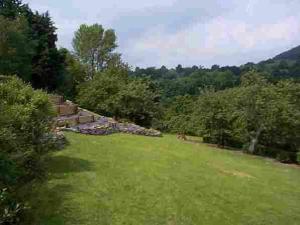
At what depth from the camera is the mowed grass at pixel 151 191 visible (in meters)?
12.9

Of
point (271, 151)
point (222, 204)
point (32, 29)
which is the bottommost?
point (271, 151)

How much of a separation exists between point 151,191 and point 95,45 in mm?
48255

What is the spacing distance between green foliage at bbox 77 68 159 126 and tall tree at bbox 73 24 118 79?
20049 mm

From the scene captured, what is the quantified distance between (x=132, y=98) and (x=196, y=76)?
70369mm

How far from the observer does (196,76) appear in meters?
106

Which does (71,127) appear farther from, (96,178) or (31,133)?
(31,133)

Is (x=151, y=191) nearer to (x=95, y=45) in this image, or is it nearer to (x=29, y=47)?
(x=29, y=47)

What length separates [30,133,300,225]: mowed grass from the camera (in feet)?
42.3

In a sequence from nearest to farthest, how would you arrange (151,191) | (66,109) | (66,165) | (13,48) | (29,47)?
(151,191) → (66,165) → (66,109) → (13,48) → (29,47)

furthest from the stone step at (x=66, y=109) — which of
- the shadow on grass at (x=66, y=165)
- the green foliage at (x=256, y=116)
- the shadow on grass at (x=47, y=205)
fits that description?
the shadow on grass at (x=47, y=205)

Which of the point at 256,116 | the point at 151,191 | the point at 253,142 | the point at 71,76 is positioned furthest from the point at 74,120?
the point at 71,76

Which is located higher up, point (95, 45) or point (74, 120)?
point (95, 45)

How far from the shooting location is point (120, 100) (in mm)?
37562

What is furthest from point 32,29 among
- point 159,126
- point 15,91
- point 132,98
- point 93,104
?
point 15,91
